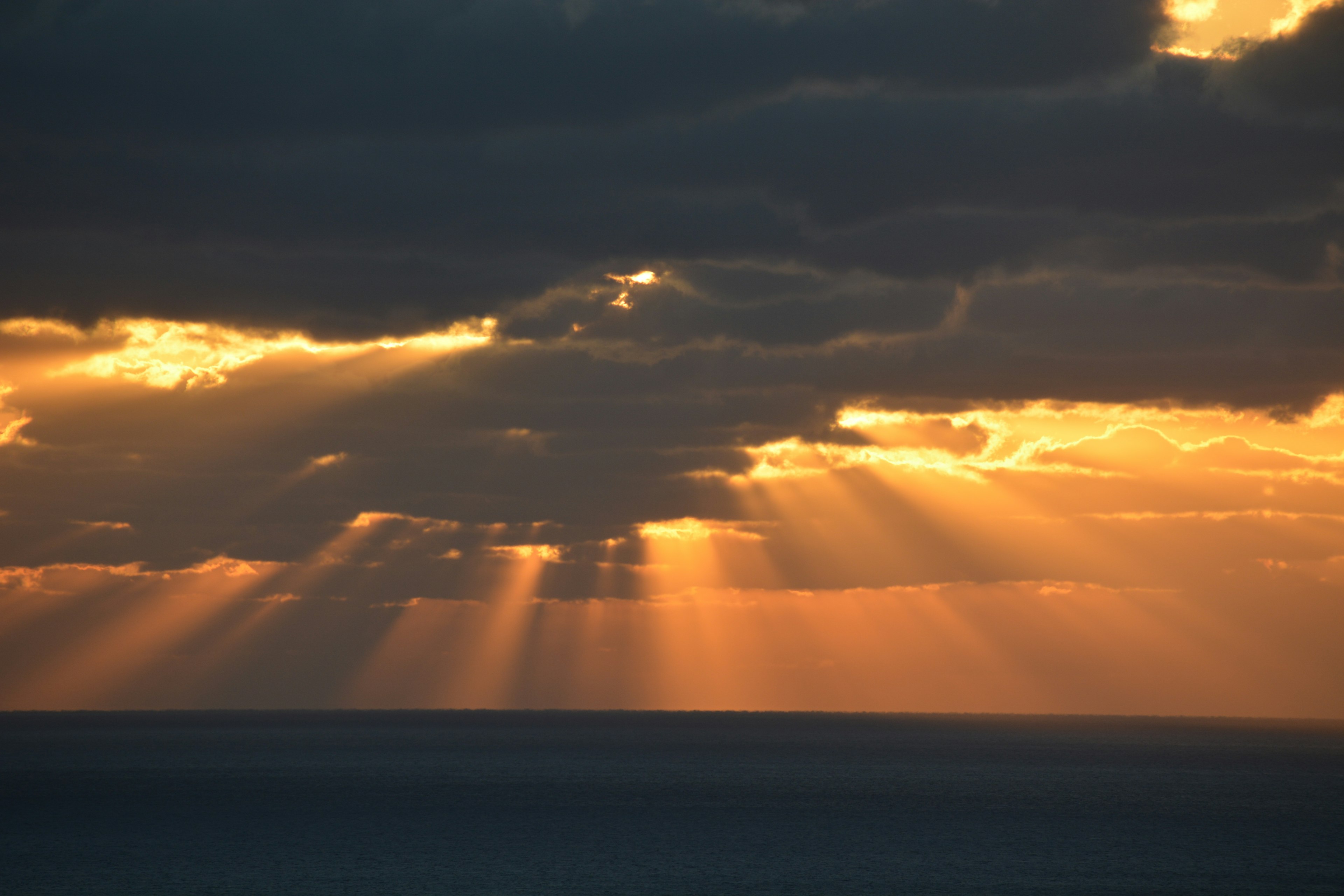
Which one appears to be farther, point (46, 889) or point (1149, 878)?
point (1149, 878)

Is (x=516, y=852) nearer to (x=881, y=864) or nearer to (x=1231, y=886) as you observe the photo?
(x=881, y=864)

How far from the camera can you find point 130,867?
341ft

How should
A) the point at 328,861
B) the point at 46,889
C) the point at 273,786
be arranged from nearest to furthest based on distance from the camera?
the point at 46,889 → the point at 328,861 → the point at 273,786

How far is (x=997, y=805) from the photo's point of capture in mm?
171000

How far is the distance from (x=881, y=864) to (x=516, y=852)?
29260mm

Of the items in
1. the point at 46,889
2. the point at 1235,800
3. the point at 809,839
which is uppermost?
the point at 46,889

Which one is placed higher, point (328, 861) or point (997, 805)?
point (328, 861)

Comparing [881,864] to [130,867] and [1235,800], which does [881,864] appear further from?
[1235,800]

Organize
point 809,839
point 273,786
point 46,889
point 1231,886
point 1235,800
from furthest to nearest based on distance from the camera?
1. point 273,786
2. point 1235,800
3. point 809,839
4. point 1231,886
5. point 46,889

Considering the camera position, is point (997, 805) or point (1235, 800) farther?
point (1235, 800)

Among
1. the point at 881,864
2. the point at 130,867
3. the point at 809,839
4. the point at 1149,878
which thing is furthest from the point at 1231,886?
the point at 130,867

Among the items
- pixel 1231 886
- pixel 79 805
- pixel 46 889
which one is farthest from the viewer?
pixel 79 805

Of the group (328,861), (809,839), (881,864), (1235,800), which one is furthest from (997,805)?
(328,861)

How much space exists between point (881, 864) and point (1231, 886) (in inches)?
1006
